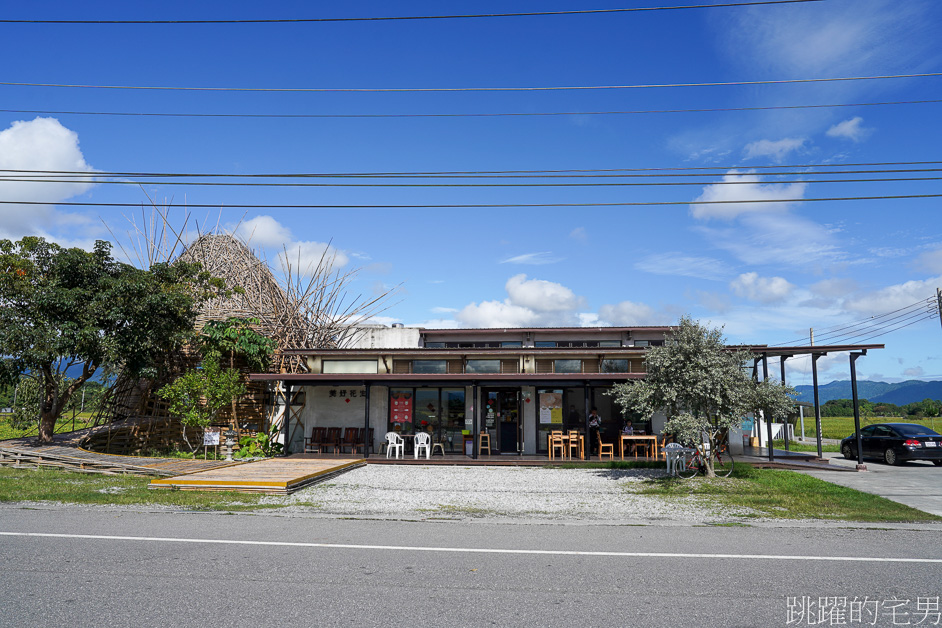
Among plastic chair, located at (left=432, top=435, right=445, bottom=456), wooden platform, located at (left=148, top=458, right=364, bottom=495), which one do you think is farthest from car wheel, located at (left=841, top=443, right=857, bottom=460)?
wooden platform, located at (left=148, top=458, right=364, bottom=495)

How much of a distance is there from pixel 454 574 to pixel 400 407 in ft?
47.7

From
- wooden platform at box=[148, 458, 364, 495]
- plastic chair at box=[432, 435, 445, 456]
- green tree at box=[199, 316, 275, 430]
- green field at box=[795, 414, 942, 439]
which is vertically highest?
green tree at box=[199, 316, 275, 430]

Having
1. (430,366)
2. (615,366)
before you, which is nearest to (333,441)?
(430,366)

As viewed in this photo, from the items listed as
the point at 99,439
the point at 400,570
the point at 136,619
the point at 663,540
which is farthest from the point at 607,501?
the point at 99,439

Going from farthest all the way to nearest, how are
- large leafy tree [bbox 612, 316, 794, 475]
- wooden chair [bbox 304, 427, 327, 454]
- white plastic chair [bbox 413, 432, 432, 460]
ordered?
1. wooden chair [bbox 304, 427, 327, 454]
2. white plastic chair [bbox 413, 432, 432, 460]
3. large leafy tree [bbox 612, 316, 794, 475]

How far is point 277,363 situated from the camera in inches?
904

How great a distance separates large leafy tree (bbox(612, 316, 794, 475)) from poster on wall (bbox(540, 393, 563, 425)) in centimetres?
559

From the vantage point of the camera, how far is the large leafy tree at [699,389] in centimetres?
1352

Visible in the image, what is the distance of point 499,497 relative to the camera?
12.2m

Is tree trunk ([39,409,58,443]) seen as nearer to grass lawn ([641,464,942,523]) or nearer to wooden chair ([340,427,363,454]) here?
wooden chair ([340,427,363,454])

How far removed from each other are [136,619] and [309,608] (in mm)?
1316

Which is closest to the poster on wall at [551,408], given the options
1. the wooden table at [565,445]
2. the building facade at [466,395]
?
the building facade at [466,395]

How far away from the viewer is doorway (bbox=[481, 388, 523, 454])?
65.7ft

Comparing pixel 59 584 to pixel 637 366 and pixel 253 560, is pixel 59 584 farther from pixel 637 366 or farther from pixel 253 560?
pixel 637 366
